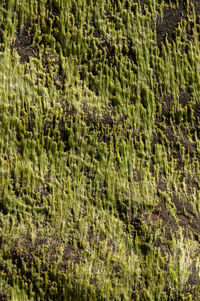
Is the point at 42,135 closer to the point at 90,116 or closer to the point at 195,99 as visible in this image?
the point at 90,116

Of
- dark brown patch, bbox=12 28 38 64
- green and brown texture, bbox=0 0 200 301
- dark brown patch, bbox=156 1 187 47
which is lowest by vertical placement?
green and brown texture, bbox=0 0 200 301

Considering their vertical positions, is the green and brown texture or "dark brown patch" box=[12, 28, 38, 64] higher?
"dark brown patch" box=[12, 28, 38, 64]

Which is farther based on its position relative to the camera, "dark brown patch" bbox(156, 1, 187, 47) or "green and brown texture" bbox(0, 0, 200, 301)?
"dark brown patch" bbox(156, 1, 187, 47)

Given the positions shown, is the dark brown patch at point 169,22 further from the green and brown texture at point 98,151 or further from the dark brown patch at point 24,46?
the dark brown patch at point 24,46

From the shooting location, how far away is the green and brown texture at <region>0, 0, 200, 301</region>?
1.11 m

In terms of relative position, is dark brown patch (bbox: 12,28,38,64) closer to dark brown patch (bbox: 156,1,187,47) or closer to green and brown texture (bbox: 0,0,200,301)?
green and brown texture (bbox: 0,0,200,301)

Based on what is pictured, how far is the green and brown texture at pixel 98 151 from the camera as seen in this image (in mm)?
1106

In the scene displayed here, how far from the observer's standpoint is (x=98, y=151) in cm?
116

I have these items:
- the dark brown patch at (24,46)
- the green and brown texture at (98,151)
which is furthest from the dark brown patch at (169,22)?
the dark brown patch at (24,46)

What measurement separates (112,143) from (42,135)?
230 mm

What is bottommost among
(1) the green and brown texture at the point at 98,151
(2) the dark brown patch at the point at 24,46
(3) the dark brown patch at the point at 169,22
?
(1) the green and brown texture at the point at 98,151

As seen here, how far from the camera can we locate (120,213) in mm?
1146

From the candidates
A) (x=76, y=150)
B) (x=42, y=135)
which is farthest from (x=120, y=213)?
(x=42, y=135)

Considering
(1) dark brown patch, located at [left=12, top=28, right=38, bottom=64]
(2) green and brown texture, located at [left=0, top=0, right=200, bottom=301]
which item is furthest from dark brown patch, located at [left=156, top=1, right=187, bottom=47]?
(1) dark brown patch, located at [left=12, top=28, right=38, bottom=64]
